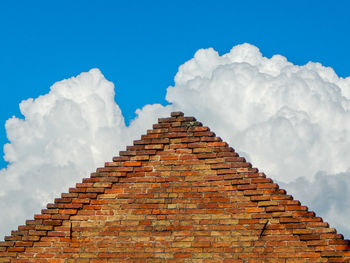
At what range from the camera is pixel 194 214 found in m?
10.6

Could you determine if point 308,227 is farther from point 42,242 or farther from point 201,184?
point 42,242

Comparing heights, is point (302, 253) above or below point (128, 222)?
below

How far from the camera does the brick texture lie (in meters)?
10.1

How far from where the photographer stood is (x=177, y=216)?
35.0ft

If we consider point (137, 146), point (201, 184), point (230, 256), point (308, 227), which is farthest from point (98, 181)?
point (308, 227)

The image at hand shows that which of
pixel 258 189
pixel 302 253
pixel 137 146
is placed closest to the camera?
pixel 302 253

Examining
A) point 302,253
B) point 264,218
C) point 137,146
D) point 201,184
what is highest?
point 137,146

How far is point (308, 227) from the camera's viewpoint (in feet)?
33.0

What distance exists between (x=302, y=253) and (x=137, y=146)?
136 inches

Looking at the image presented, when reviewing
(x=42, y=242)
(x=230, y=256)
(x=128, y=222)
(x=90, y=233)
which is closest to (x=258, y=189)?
(x=230, y=256)

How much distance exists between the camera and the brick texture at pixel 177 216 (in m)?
10.1

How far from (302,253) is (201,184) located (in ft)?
6.73

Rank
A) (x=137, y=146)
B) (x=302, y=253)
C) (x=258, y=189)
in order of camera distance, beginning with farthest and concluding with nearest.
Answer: (x=137, y=146) < (x=258, y=189) < (x=302, y=253)

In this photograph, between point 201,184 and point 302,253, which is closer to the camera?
point 302,253
